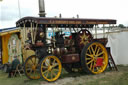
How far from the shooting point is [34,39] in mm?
6910

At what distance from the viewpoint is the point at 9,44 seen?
1261cm

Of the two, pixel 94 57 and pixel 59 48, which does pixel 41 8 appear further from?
pixel 94 57

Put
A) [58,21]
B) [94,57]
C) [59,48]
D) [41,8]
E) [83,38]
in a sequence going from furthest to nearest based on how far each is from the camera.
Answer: [41,8]
[83,38]
[94,57]
[59,48]
[58,21]

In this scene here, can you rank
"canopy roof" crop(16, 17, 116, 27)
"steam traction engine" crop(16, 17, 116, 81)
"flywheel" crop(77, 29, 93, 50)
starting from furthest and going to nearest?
"flywheel" crop(77, 29, 93, 50) → "steam traction engine" crop(16, 17, 116, 81) → "canopy roof" crop(16, 17, 116, 27)

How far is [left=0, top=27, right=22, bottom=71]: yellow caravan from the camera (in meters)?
11.8

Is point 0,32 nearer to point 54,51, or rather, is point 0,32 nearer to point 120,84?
point 54,51

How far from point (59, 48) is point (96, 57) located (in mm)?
1726

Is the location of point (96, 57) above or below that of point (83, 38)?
below

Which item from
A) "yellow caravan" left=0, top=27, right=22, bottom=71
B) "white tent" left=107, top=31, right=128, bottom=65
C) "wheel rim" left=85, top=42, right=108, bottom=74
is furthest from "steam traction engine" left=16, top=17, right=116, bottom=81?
"yellow caravan" left=0, top=27, right=22, bottom=71

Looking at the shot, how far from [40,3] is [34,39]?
480 cm

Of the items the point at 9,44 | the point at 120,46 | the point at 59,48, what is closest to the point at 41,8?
the point at 9,44

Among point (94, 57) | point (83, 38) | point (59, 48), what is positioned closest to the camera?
point (59, 48)

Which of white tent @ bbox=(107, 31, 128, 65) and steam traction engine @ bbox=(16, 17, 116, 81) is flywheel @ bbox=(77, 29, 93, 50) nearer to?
steam traction engine @ bbox=(16, 17, 116, 81)

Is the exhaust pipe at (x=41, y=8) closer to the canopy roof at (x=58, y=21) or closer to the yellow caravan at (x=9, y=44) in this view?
the yellow caravan at (x=9, y=44)
